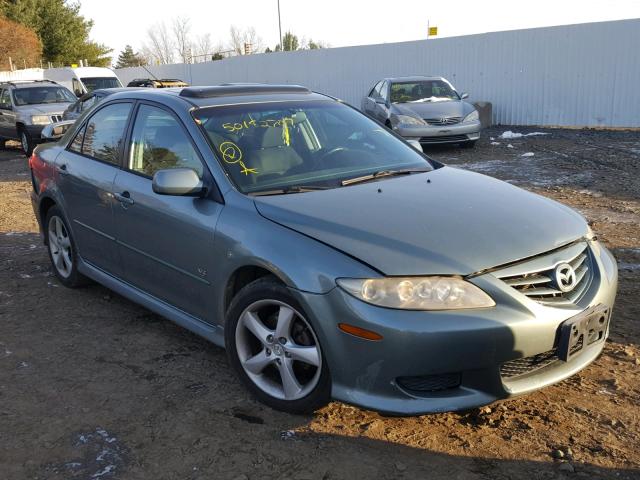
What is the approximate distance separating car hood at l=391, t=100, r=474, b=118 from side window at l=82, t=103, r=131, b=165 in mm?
8569

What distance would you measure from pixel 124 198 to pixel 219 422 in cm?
172

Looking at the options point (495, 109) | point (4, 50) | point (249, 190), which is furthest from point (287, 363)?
point (4, 50)

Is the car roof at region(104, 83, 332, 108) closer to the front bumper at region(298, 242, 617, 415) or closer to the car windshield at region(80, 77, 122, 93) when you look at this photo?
the front bumper at region(298, 242, 617, 415)

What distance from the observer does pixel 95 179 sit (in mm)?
4586

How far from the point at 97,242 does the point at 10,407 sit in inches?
59.1

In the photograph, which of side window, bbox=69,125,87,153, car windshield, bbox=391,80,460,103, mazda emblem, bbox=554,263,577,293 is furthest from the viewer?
car windshield, bbox=391,80,460,103

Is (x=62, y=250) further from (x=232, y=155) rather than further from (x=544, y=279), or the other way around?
(x=544, y=279)

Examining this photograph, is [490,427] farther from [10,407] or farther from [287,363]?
[10,407]

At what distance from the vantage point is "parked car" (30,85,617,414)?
2812mm

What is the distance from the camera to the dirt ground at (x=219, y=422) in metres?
2.85

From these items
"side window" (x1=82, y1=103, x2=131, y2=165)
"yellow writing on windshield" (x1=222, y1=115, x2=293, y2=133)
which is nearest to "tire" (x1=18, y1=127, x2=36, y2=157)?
"side window" (x1=82, y1=103, x2=131, y2=165)

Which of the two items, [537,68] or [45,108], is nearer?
[45,108]

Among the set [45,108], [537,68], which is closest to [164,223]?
[45,108]

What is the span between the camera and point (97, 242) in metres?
4.69
